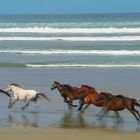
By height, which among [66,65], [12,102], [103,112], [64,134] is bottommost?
[64,134]

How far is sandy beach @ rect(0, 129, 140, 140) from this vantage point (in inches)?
357

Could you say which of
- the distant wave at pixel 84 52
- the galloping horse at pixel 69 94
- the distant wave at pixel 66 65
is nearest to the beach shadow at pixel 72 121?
the galloping horse at pixel 69 94

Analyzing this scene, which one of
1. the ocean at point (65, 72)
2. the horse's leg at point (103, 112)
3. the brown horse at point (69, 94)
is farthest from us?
the brown horse at point (69, 94)

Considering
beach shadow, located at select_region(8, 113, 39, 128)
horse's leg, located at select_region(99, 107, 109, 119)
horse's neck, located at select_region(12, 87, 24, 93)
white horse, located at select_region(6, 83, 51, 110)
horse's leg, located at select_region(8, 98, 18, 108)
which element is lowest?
beach shadow, located at select_region(8, 113, 39, 128)

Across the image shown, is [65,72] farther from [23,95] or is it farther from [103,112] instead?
[103,112]

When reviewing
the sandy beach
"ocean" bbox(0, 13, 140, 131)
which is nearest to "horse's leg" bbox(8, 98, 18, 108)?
"ocean" bbox(0, 13, 140, 131)

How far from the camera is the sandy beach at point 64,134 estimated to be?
9.07 metres

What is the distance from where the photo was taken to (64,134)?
9.27m

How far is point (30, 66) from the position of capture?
816 inches

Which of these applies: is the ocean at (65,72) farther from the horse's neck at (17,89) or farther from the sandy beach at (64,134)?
the sandy beach at (64,134)

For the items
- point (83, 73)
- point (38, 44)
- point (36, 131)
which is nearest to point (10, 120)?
point (36, 131)

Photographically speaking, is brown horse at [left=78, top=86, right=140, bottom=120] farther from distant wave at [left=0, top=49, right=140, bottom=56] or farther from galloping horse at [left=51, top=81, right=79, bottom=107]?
distant wave at [left=0, top=49, right=140, bottom=56]

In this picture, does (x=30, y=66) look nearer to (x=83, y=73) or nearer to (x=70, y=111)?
(x=83, y=73)

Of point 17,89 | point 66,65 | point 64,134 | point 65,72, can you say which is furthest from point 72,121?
point 66,65
